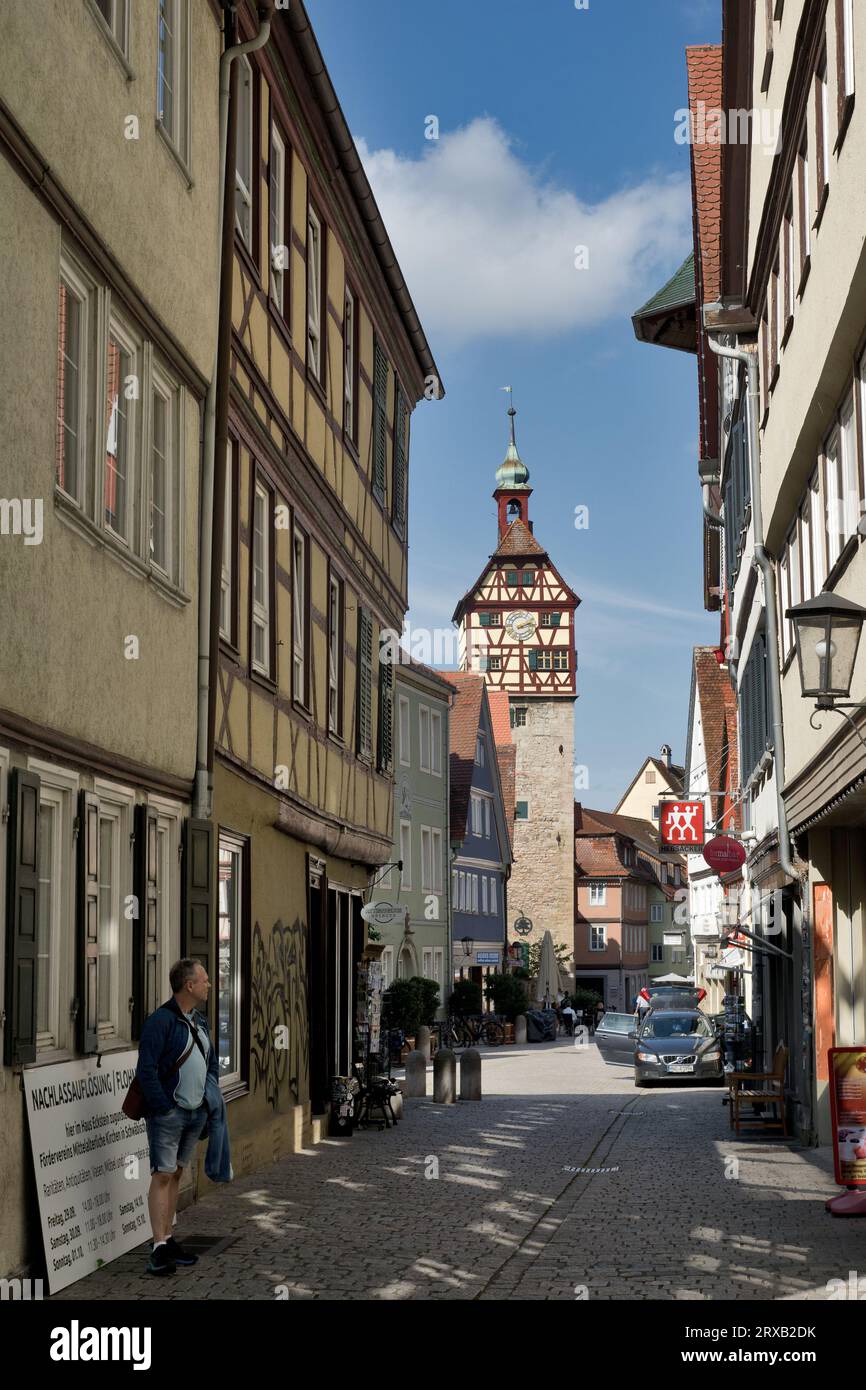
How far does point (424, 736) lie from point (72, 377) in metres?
38.9

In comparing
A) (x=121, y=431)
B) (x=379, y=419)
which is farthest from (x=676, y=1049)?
(x=121, y=431)

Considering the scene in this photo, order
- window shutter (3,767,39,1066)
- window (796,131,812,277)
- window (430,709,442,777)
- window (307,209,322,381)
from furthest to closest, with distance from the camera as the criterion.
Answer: window (430,709,442,777)
window (307,209,322,381)
window (796,131,812,277)
window shutter (3,767,39,1066)

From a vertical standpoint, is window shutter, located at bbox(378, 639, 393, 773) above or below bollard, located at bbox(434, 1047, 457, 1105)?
above

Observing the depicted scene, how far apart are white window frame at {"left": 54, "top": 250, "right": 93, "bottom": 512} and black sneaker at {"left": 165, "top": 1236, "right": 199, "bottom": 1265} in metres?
3.88

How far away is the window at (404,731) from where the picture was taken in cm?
4609

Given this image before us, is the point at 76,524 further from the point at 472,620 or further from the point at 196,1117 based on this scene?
the point at 472,620

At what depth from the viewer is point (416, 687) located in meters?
46.8

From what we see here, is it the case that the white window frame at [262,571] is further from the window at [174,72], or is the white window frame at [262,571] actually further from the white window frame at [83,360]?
the white window frame at [83,360]

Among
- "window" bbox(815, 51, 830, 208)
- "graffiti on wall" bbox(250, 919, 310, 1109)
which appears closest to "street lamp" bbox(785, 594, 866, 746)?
"window" bbox(815, 51, 830, 208)

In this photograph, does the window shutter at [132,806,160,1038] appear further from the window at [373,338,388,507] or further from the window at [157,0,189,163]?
the window at [373,338,388,507]

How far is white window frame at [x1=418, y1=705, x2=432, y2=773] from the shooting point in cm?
4789

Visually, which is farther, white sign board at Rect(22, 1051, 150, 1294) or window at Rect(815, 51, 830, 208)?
window at Rect(815, 51, 830, 208)

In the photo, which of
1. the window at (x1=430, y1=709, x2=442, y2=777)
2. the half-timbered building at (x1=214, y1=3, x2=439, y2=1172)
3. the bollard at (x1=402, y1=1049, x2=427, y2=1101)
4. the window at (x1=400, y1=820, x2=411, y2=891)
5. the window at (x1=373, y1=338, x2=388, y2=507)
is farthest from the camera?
the window at (x1=430, y1=709, x2=442, y2=777)

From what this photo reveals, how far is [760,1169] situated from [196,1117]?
699cm
